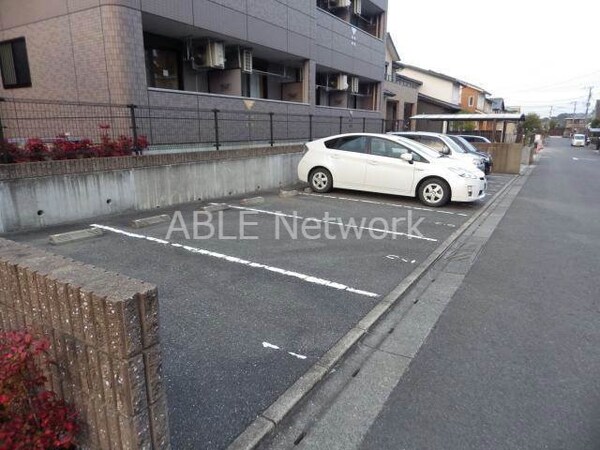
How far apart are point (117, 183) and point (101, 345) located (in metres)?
6.47

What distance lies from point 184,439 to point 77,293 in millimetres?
1117

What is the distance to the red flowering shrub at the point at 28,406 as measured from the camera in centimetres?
181

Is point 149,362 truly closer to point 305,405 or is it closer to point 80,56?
point 305,405

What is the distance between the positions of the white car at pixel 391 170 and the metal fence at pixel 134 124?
2.93 metres

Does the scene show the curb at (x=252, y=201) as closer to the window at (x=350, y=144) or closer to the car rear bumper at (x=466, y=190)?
the window at (x=350, y=144)

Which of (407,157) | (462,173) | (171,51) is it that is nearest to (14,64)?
(171,51)

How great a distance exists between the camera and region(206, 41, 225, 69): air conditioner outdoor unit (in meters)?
12.3

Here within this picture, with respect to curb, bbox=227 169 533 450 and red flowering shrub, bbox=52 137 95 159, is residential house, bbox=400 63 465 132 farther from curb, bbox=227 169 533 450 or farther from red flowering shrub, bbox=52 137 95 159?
curb, bbox=227 169 533 450

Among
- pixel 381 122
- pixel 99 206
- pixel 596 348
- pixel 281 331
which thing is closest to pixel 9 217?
pixel 99 206

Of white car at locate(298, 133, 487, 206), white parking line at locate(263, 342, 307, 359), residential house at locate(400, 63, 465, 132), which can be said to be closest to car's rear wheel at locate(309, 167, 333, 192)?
white car at locate(298, 133, 487, 206)

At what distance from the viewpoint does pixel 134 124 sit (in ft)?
26.1

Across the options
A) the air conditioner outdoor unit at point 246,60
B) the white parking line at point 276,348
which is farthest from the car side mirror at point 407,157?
the white parking line at point 276,348

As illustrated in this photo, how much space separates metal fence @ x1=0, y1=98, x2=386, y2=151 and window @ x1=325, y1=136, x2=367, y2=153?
301 cm

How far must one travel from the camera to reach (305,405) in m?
2.71
